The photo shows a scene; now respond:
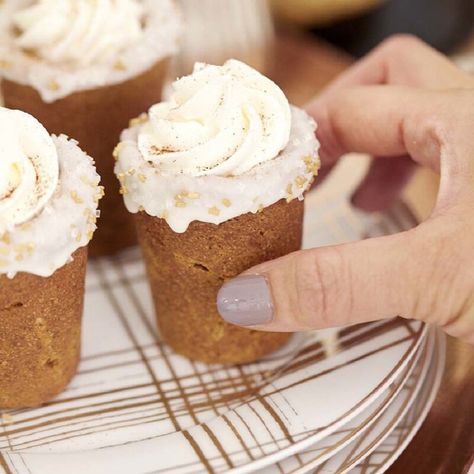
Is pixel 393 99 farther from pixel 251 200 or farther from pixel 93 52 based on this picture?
pixel 93 52

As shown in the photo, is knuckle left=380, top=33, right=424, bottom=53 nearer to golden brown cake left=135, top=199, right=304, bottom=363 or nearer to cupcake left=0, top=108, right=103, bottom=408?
golden brown cake left=135, top=199, right=304, bottom=363

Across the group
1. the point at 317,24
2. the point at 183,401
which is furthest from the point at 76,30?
the point at 317,24

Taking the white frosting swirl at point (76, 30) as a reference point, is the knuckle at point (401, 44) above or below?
below

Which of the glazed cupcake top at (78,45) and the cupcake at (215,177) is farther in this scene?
the glazed cupcake top at (78,45)

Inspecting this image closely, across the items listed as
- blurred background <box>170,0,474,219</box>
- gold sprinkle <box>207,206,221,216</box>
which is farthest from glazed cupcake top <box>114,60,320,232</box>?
blurred background <box>170,0,474,219</box>

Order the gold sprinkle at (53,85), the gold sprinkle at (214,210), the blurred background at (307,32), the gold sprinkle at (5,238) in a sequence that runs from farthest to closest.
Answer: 1. the blurred background at (307,32)
2. the gold sprinkle at (53,85)
3. the gold sprinkle at (214,210)
4. the gold sprinkle at (5,238)

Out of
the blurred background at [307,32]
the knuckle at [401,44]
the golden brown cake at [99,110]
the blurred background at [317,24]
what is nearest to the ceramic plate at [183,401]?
the golden brown cake at [99,110]

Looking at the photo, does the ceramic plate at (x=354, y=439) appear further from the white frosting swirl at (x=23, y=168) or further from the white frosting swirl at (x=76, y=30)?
the white frosting swirl at (x=76, y=30)
